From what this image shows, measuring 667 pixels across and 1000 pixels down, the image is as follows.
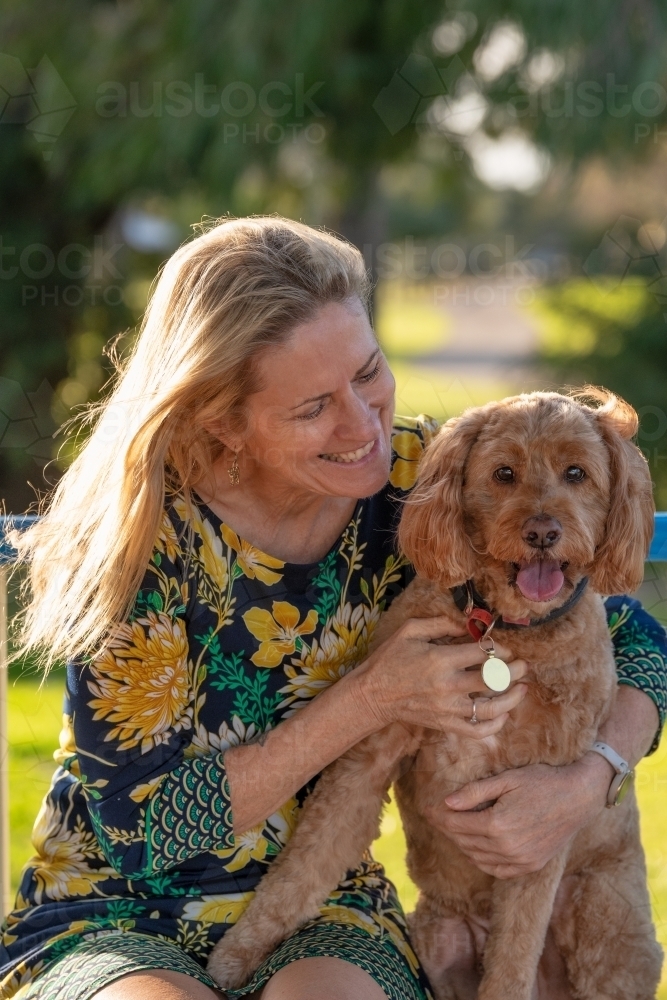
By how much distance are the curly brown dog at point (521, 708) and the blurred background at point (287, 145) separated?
6.61 ft

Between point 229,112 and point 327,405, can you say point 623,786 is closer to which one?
point 327,405

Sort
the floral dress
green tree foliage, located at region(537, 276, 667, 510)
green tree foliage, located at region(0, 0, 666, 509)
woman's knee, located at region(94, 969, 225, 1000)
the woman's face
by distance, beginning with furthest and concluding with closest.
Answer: green tree foliage, located at region(537, 276, 667, 510) → green tree foliage, located at region(0, 0, 666, 509) → the woman's face → the floral dress → woman's knee, located at region(94, 969, 225, 1000)

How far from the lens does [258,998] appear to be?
6.66 feet

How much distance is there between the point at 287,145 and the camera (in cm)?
597

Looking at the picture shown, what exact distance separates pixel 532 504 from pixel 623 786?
604 millimetres

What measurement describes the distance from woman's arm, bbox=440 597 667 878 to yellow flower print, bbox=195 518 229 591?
2.03ft

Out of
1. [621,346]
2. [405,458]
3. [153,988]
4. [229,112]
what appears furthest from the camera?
[621,346]

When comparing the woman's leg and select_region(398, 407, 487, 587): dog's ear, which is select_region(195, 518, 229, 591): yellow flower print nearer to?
select_region(398, 407, 487, 587): dog's ear

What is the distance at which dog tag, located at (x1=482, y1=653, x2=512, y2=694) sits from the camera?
6.97 feet

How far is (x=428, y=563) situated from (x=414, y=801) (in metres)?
0.55

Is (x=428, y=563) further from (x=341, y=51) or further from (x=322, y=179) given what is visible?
(x=322, y=179)

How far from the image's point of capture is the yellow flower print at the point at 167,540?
7.13 feet

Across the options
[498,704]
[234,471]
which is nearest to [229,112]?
[234,471]

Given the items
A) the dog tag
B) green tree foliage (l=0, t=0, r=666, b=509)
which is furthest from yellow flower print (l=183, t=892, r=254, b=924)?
green tree foliage (l=0, t=0, r=666, b=509)
